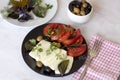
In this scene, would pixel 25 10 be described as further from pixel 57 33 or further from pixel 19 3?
A: pixel 57 33

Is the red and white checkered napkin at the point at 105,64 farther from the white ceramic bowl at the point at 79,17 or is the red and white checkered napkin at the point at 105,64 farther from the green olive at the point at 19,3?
the green olive at the point at 19,3

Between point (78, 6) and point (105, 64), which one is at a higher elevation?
point (78, 6)

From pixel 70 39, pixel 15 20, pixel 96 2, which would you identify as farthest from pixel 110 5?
pixel 15 20

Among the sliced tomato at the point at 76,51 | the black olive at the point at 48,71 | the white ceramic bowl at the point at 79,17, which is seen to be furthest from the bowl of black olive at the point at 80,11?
the black olive at the point at 48,71

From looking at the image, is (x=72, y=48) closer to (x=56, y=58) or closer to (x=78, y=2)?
(x=56, y=58)

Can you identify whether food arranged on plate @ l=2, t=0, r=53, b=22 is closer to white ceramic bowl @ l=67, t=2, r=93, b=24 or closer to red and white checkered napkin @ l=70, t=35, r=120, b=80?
white ceramic bowl @ l=67, t=2, r=93, b=24

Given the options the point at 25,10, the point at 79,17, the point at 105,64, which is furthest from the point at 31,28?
the point at 105,64

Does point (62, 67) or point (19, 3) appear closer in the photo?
point (62, 67)
